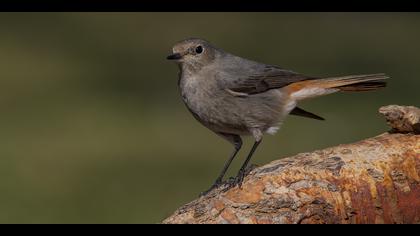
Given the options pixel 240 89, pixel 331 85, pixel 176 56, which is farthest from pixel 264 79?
pixel 176 56

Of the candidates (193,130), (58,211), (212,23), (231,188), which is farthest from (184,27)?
(231,188)

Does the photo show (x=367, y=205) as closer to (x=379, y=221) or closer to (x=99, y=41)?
(x=379, y=221)

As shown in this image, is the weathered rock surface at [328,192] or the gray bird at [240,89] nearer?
the weathered rock surface at [328,192]

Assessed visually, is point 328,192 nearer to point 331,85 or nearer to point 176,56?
point 331,85

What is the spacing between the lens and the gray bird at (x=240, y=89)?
18.5 feet

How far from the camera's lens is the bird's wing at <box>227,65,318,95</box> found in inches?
232

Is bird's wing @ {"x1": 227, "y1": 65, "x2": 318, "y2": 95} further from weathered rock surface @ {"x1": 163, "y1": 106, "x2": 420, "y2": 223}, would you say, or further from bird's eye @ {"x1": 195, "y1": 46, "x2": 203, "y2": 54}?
weathered rock surface @ {"x1": 163, "y1": 106, "x2": 420, "y2": 223}

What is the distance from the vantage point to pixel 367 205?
4.25 metres

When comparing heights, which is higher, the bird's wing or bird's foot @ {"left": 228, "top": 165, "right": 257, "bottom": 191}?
A: the bird's wing

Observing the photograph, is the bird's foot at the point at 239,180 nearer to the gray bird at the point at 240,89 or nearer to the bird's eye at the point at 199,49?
the gray bird at the point at 240,89

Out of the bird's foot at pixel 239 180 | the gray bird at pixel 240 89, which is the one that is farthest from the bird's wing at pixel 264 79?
the bird's foot at pixel 239 180

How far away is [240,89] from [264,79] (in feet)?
0.87

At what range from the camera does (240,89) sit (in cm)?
581

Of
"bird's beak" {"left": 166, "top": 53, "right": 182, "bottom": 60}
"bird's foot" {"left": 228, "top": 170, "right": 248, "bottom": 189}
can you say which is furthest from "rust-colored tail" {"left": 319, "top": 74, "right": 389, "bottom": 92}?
"bird's foot" {"left": 228, "top": 170, "right": 248, "bottom": 189}
